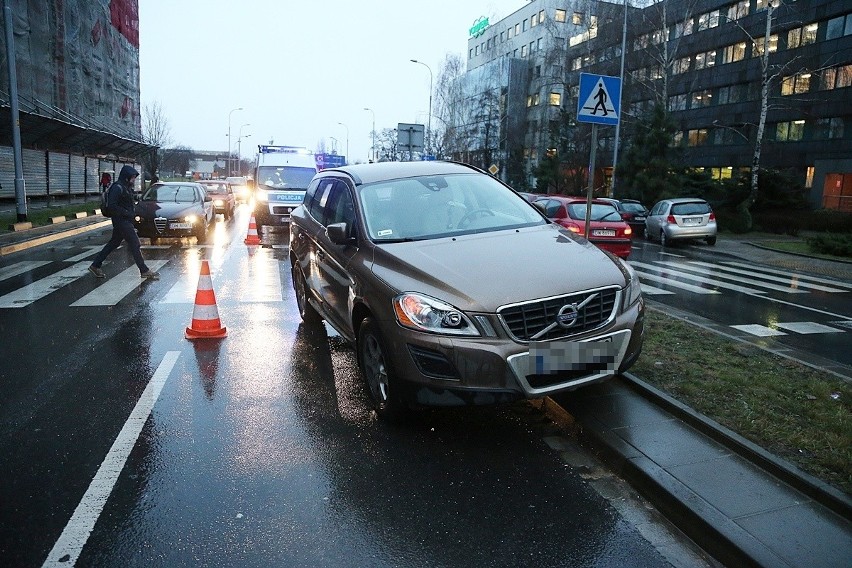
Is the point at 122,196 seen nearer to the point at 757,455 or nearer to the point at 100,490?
the point at 100,490

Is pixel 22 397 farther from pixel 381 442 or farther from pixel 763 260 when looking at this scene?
pixel 763 260

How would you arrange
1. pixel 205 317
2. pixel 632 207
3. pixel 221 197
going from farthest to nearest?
pixel 221 197 → pixel 632 207 → pixel 205 317

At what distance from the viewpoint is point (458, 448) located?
4.36 metres

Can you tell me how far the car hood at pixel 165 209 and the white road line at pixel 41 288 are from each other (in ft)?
14.0

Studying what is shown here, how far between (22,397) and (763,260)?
17.7 m

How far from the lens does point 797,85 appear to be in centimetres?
4116

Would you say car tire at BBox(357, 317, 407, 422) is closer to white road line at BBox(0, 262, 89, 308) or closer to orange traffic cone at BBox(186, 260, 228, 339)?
orange traffic cone at BBox(186, 260, 228, 339)

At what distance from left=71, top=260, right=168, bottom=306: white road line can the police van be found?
25.4 ft

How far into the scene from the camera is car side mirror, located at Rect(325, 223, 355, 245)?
5367 mm

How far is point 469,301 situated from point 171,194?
1641 cm

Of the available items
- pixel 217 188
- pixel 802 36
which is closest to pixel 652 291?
pixel 217 188

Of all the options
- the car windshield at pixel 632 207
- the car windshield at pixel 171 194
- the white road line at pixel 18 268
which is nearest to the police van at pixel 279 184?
the car windshield at pixel 171 194

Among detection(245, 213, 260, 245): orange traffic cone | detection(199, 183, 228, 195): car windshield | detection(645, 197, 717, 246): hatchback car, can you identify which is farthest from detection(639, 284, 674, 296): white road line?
detection(199, 183, 228, 195): car windshield

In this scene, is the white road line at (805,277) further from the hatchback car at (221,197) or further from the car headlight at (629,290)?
the hatchback car at (221,197)
